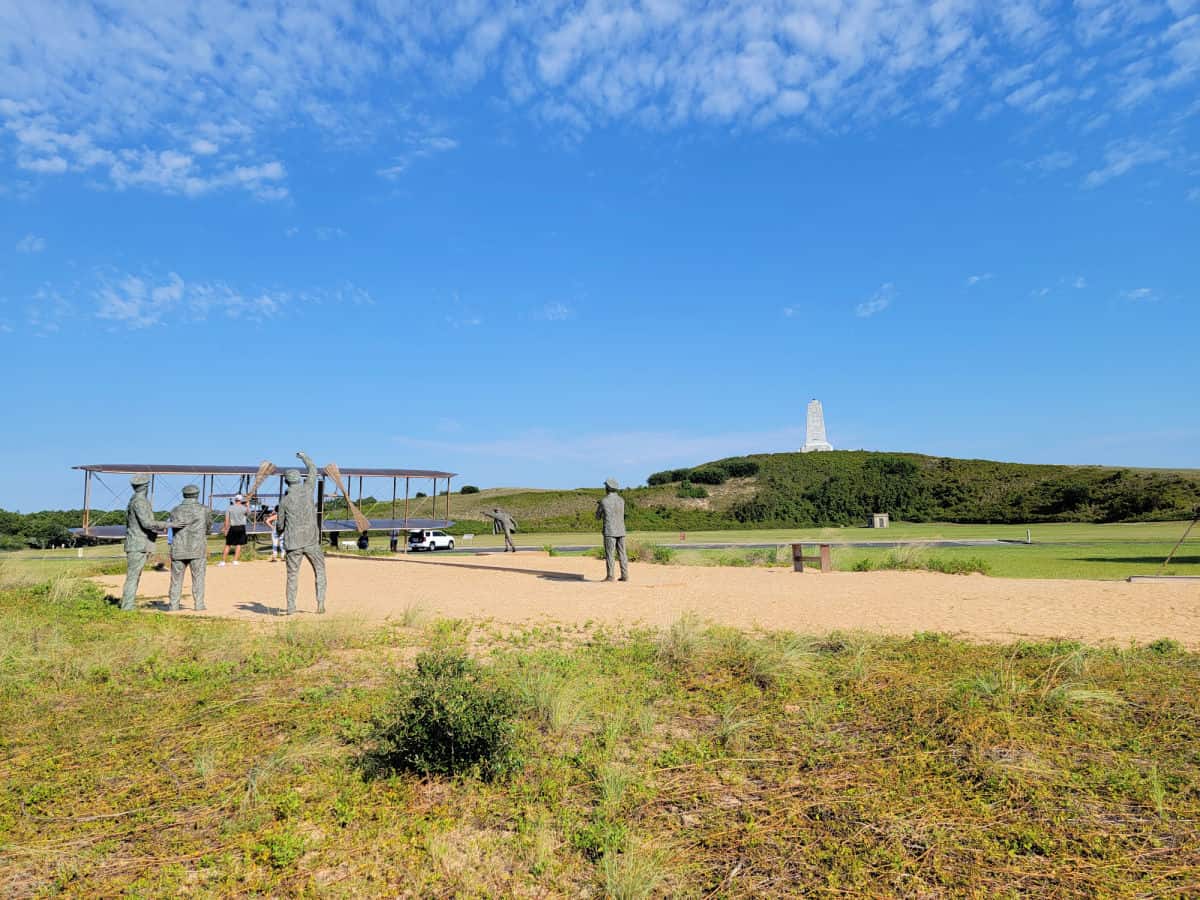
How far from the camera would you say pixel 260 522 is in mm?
33375

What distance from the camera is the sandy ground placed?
10805 mm

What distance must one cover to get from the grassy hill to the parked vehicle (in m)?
19.4

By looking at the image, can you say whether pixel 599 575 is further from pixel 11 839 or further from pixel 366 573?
pixel 11 839

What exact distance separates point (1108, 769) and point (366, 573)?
18.2 m

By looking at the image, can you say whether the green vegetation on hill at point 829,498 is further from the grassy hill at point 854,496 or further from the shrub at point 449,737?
the shrub at point 449,737

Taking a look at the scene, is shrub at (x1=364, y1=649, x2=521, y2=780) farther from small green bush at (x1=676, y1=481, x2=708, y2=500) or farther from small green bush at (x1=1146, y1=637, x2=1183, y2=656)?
small green bush at (x1=676, y1=481, x2=708, y2=500)

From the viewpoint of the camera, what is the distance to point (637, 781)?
4691 millimetres

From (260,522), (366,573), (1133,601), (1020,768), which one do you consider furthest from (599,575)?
(260,522)

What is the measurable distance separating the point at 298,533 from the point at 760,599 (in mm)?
8229

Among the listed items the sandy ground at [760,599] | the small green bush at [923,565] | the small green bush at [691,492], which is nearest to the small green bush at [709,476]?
the small green bush at [691,492]

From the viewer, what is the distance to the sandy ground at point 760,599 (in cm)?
1080

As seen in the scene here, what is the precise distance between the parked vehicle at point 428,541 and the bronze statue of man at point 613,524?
17.6 metres

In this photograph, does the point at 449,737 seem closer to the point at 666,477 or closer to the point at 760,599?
the point at 760,599

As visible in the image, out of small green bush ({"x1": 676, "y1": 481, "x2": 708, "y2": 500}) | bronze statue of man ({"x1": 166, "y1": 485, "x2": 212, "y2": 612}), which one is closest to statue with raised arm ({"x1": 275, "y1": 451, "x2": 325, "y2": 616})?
bronze statue of man ({"x1": 166, "y1": 485, "x2": 212, "y2": 612})
